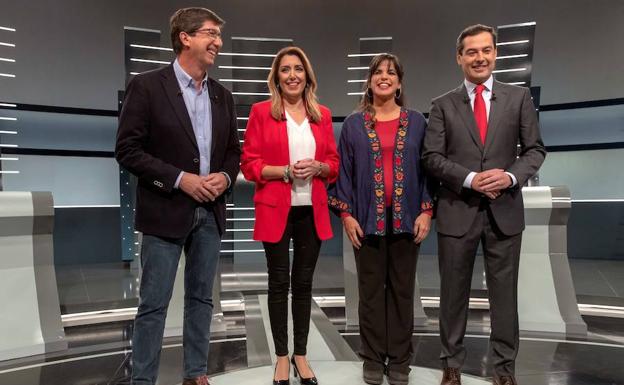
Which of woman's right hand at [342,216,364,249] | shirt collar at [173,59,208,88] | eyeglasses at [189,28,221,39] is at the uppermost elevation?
eyeglasses at [189,28,221,39]

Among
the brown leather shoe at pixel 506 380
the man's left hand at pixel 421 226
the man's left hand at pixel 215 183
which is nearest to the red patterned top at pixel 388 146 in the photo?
the man's left hand at pixel 421 226

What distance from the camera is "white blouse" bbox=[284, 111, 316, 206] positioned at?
234 centimetres

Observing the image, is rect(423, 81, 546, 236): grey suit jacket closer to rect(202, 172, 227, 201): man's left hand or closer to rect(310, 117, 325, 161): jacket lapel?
rect(310, 117, 325, 161): jacket lapel

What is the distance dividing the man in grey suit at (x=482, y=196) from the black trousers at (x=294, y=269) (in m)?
0.67

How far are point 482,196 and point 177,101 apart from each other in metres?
1.52

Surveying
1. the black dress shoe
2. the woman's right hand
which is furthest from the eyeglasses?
the black dress shoe

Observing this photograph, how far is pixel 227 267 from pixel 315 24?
13.5 ft

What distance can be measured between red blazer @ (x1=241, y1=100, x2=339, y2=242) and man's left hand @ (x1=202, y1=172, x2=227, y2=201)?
8.3 inches

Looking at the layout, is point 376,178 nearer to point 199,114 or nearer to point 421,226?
point 421,226

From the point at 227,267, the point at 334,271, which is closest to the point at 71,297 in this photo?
the point at 227,267

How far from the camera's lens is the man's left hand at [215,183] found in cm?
209

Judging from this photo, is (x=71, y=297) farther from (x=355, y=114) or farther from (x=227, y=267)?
(x=355, y=114)

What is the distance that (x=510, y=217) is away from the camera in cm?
230

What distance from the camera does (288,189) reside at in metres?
2.31
